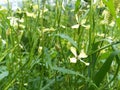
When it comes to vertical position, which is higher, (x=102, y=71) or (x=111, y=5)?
(x=111, y=5)

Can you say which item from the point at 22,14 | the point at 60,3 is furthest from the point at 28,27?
the point at 60,3

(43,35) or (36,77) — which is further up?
(43,35)

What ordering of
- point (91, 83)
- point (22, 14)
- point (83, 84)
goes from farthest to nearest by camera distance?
point (22, 14) → point (83, 84) → point (91, 83)

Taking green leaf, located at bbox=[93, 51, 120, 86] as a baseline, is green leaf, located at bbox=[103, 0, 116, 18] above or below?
above

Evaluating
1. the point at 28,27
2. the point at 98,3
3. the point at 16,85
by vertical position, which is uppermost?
the point at 98,3

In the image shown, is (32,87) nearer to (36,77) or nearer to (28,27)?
(36,77)

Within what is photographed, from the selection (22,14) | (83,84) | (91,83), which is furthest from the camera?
(22,14)

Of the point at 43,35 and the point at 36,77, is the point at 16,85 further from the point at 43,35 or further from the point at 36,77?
the point at 43,35

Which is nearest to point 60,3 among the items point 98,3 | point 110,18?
point 98,3

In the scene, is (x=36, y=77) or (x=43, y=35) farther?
(x=36, y=77)

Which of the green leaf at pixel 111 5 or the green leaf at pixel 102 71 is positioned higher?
the green leaf at pixel 111 5
